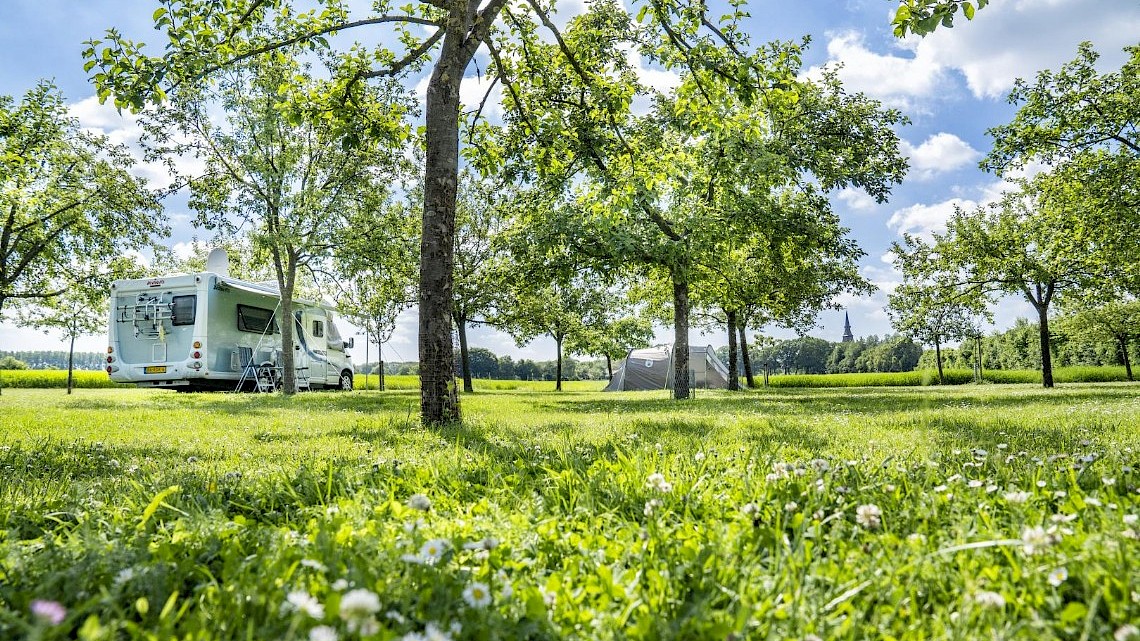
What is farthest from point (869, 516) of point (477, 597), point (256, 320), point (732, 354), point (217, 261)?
point (732, 354)

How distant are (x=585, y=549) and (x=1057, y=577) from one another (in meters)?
1.31

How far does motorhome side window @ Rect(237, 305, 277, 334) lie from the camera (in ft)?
56.4

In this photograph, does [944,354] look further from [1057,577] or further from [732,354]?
[1057,577]

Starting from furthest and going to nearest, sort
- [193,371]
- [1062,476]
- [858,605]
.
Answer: [193,371]
[1062,476]
[858,605]

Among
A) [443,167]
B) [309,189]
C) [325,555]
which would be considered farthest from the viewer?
[309,189]

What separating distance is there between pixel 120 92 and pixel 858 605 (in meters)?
7.93

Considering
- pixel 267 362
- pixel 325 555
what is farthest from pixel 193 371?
pixel 325 555

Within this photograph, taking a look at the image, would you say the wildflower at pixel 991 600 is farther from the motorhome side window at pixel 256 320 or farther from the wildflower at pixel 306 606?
the motorhome side window at pixel 256 320

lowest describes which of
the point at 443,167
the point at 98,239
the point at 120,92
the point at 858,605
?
the point at 858,605

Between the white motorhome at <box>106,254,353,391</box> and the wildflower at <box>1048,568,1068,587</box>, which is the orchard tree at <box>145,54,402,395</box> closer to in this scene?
the white motorhome at <box>106,254,353,391</box>

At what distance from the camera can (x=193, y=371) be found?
51.7ft

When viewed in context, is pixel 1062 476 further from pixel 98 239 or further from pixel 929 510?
pixel 98 239

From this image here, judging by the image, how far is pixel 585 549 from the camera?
2.02 m

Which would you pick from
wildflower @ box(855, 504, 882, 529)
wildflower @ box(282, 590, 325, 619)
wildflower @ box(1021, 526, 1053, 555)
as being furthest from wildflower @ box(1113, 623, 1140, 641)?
wildflower @ box(282, 590, 325, 619)
